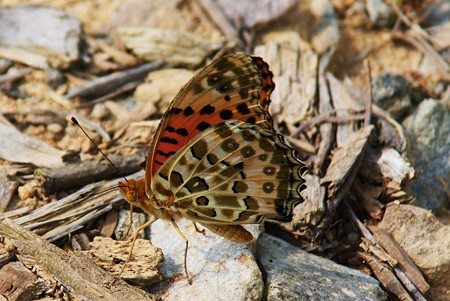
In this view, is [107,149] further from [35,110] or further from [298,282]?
[298,282]

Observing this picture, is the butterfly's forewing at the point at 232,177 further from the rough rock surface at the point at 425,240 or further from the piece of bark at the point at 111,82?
the piece of bark at the point at 111,82

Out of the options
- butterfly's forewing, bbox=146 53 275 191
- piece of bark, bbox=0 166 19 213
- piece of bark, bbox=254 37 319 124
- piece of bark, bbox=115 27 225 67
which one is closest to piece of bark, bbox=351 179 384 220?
piece of bark, bbox=254 37 319 124

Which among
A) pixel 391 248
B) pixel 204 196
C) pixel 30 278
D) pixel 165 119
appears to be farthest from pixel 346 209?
pixel 30 278

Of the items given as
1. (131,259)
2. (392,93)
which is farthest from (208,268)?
(392,93)

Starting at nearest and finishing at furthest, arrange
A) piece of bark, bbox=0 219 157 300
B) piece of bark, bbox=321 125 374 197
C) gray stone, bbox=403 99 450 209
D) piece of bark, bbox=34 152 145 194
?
piece of bark, bbox=0 219 157 300
piece of bark, bbox=34 152 145 194
piece of bark, bbox=321 125 374 197
gray stone, bbox=403 99 450 209

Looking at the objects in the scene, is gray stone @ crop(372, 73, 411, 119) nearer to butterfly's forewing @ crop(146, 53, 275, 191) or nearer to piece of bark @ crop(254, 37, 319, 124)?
piece of bark @ crop(254, 37, 319, 124)
